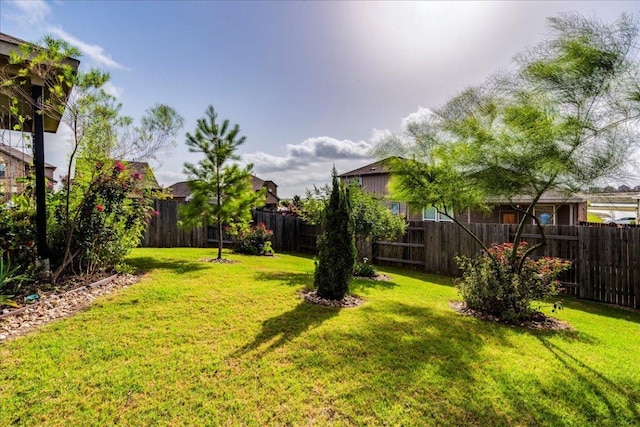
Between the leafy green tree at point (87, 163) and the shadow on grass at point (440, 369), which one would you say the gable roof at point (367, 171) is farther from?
the shadow on grass at point (440, 369)

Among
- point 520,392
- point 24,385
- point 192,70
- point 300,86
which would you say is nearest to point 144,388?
point 24,385

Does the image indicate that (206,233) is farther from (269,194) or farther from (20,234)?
(269,194)

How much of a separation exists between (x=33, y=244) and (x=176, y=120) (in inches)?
166

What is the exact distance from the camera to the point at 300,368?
320cm

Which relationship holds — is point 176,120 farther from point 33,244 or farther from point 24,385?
point 24,385

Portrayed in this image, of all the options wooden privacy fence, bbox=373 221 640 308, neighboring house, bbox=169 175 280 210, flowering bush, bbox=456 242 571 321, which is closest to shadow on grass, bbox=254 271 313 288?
flowering bush, bbox=456 242 571 321

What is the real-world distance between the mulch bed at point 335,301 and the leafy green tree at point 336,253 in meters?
0.11

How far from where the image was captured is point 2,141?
5.55 m

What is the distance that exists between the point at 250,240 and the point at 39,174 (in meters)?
7.20

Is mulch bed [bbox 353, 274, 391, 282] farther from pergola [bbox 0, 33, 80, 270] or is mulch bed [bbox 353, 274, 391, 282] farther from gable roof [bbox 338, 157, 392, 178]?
gable roof [bbox 338, 157, 392, 178]

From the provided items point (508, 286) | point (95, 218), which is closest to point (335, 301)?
point (508, 286)

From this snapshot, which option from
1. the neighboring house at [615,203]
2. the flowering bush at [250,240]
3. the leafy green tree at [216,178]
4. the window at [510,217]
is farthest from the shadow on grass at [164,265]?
the window at [510,217]

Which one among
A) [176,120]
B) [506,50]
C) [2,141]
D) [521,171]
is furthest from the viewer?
[176,120]

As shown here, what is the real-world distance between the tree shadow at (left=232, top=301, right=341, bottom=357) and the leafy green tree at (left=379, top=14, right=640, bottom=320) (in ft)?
11.2
